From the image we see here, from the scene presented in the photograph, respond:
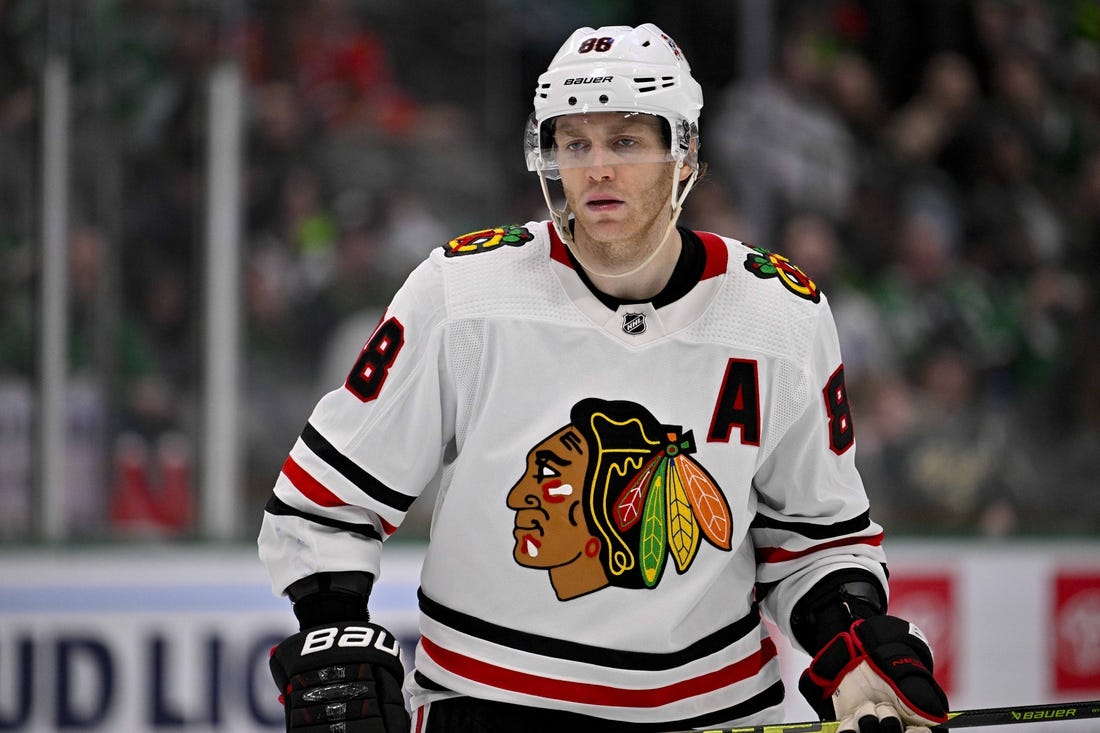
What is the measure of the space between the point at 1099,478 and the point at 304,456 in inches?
132

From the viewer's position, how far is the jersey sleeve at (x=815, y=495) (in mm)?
1929

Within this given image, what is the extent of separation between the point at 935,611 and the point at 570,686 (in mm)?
2402

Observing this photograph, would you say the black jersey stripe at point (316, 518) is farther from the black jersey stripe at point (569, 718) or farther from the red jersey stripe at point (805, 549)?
the red jersey stripe at point (805, 549)

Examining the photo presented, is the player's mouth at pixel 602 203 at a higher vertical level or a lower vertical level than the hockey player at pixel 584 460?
higher

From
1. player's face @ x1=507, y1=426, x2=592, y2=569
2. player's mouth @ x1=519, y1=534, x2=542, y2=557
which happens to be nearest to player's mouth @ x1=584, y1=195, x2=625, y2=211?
player's face @ x1=507, y1=426, x2=592, y2=569

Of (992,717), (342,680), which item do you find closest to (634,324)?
(342,680)

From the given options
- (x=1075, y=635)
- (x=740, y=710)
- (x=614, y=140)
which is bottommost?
(x=1075, y=635)

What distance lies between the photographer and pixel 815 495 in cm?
194

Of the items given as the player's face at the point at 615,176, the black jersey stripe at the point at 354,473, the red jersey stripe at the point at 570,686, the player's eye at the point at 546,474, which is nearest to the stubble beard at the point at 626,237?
the player's face at the point at 615,176

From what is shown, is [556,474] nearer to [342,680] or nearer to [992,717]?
[342,680]

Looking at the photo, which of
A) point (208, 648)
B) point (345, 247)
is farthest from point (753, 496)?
point (345, 247)

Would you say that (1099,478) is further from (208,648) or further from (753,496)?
(753,496)

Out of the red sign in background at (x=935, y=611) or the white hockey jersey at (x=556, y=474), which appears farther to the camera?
the red sign in background at (x=935, y=611)

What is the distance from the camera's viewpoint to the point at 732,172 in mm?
4605
